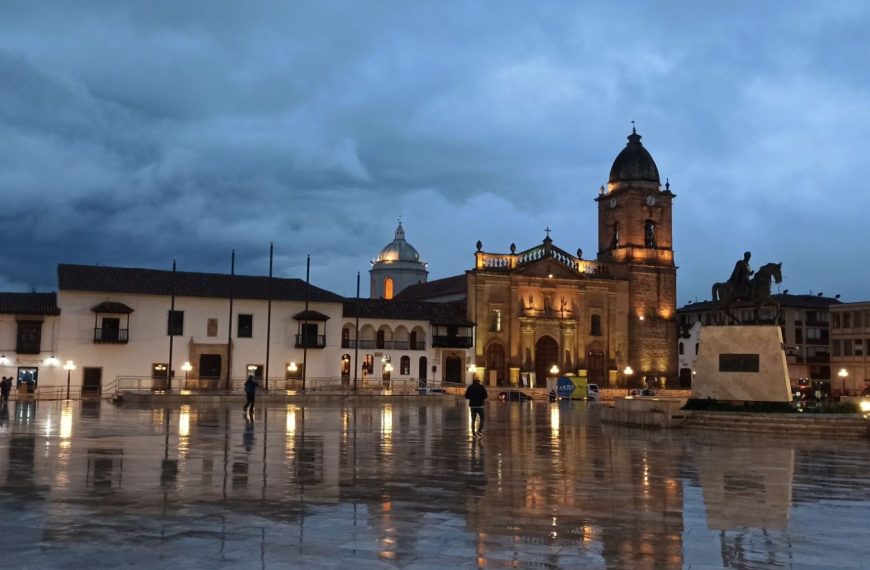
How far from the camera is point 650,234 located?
79062 mm

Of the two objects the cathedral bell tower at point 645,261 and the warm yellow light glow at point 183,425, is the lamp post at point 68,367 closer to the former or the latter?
the warm yellow light glow at point 183,425

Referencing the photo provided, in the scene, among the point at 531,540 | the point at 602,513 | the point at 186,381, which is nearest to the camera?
the point at 531,540

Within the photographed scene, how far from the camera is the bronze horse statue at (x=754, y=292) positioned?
Answer: 85.4ft

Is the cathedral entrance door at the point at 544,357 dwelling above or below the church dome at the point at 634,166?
below

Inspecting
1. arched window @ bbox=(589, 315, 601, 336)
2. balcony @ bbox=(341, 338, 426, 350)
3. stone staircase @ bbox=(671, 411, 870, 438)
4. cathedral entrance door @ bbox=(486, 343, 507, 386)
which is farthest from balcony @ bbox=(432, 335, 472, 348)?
stone staircase @ bbox=(671, 411, 870, 438)

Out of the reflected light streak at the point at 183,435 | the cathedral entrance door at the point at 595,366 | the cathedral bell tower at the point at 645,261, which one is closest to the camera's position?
the reflected light streak at the point at 183,435

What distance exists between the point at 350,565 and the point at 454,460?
26.5 feet

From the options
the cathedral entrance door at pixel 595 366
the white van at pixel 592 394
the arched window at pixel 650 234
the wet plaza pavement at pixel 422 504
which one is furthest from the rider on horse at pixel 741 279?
the arched window at pixel 650 234

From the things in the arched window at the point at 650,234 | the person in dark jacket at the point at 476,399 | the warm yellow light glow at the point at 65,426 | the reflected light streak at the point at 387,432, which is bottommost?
the reflected light streak at the point at 387,432

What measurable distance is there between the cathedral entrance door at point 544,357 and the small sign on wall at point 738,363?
4784 centimetres

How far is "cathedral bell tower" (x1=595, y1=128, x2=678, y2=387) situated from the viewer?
253 ft

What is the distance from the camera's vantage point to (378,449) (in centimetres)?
1658

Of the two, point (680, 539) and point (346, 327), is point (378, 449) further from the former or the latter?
point (346, 327)

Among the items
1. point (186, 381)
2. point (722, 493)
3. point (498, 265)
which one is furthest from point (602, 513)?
point (498, 265)
